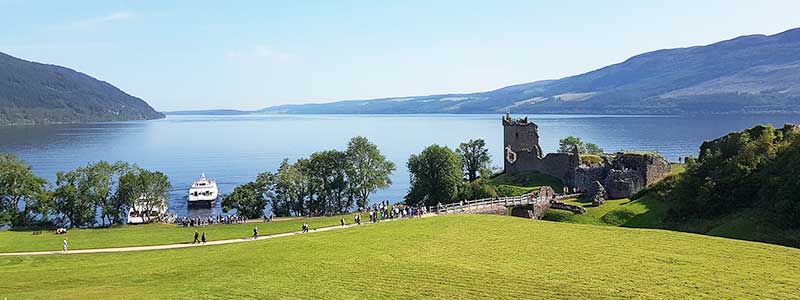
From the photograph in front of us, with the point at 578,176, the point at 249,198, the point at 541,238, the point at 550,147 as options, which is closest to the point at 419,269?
the point at 541,238

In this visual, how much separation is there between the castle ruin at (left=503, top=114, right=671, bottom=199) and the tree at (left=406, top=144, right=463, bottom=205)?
33.7 ft

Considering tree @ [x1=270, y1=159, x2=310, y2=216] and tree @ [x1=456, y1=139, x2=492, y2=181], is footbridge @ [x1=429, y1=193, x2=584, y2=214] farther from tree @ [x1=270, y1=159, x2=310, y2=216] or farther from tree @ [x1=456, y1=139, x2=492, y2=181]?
tree @ [x1=456, y1=139, x2=492, y2=181]

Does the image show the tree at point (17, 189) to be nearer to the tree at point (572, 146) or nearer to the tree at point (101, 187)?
the tree at point (101, 187)

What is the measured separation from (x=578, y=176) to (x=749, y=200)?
22069mm

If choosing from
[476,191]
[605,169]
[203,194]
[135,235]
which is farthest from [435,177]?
[203,194]

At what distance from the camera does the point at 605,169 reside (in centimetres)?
6250

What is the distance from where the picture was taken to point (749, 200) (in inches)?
1702

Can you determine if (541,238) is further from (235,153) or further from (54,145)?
(54,145)

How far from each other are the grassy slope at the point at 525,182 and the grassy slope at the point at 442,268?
88.0 ft

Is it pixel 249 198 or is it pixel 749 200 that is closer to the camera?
pixel 749 200

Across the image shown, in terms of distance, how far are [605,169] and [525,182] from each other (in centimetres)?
1245

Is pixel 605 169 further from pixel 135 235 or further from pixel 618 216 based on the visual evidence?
pixel 135 235

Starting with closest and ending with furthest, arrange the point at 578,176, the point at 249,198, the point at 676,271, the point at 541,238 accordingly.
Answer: the point at 676,271
the point at 541,238
the point at 578,176
the point at 249,198

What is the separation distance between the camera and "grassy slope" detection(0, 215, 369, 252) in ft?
148
